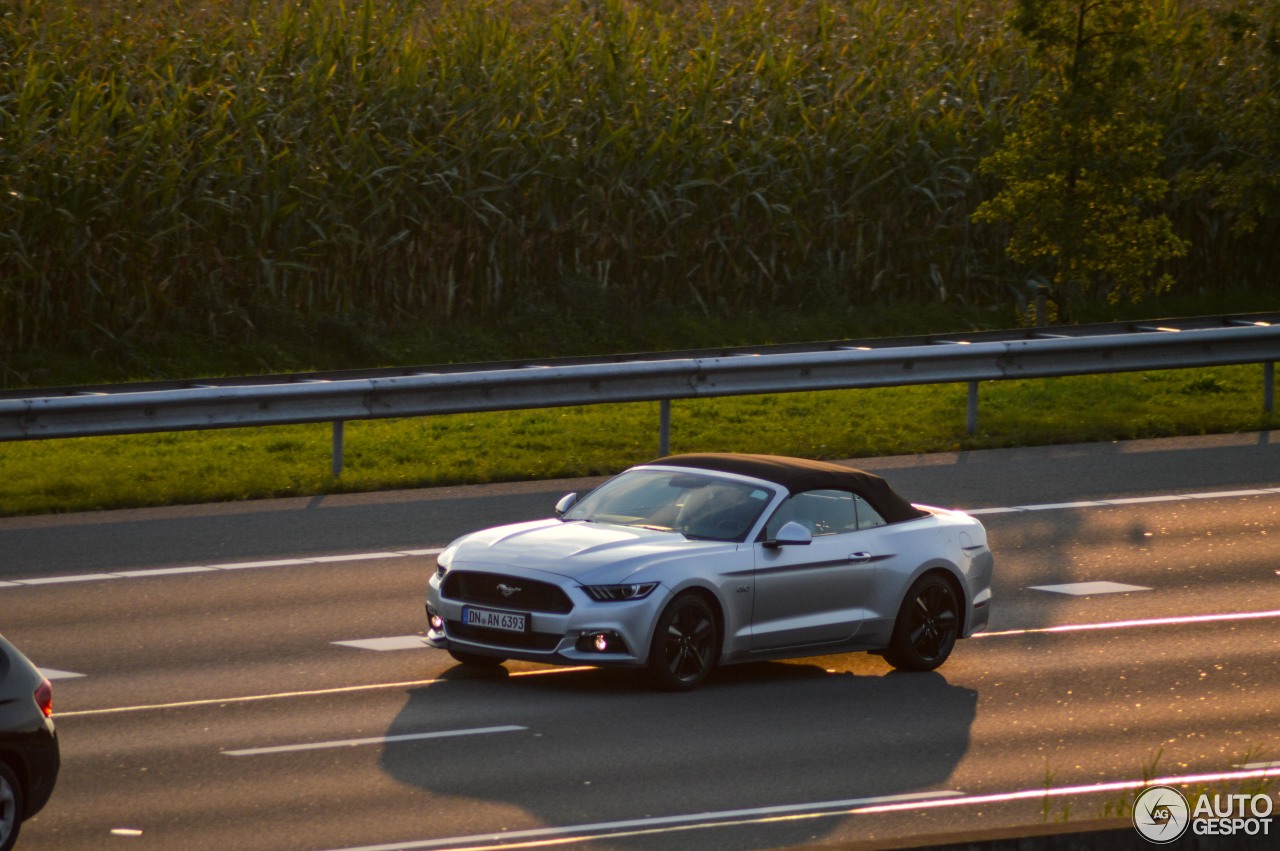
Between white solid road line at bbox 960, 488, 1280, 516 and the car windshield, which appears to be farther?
white solid road line at bbox 960, 488, 1280, 516

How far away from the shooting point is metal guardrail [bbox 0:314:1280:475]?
18.0 metres

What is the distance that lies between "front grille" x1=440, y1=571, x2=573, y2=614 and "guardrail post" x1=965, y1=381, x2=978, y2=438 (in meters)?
10.0

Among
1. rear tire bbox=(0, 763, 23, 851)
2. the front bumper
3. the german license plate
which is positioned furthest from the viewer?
the german license plate

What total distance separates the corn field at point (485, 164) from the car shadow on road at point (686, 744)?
13337mm

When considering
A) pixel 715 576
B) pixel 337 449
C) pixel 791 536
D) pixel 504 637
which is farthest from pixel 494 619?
pixel 337 449

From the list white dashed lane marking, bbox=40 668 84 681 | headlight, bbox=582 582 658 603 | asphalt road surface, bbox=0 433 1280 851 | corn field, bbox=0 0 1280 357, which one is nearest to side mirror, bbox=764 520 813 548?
asphalt road surface, bbox=0 433 1280 851

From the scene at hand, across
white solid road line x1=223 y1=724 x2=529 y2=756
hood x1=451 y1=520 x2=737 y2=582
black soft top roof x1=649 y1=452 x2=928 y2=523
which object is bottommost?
white solid road line x1=223 y1=724 x2=529 y2=756

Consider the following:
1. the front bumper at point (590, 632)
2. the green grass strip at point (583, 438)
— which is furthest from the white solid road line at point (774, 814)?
the green grass strip at point (583, 438)

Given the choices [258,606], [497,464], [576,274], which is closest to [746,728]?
[258,606]

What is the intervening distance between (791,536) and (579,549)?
1.27 meters

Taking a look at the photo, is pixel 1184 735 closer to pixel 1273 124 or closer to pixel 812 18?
pixel 1273 124

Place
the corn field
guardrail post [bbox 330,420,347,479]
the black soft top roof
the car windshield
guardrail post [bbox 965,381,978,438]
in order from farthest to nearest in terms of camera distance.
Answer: the corn field
guardrail post [bbox 965,381,978,438]
guardrail post [bbox 330,420,347,479]
the black soft top roof
the car windshield

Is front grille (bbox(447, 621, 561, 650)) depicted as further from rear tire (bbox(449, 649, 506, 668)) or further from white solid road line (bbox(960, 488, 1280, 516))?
white solid road line (bbox(960, 488, 1280, 516))

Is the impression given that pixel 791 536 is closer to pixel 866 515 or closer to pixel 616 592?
pixel 866 515
